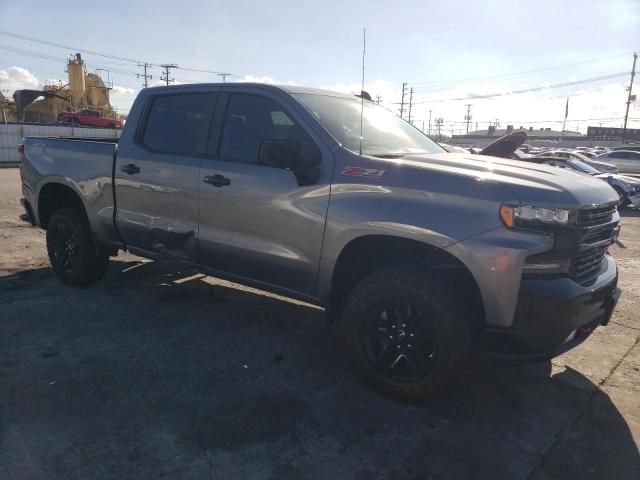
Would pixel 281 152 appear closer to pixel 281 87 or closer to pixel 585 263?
pixel 281 87

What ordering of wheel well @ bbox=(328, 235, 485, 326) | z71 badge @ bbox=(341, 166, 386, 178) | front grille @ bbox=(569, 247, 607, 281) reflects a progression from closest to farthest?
1. front grille @ bbox=(569, 247, 607, 281)
2. wheel well @ bbox=(328, 235, 485, 326)
3. z71 badge @ bbox=(341, 166, 386, 178)

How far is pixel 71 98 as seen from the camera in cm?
3712

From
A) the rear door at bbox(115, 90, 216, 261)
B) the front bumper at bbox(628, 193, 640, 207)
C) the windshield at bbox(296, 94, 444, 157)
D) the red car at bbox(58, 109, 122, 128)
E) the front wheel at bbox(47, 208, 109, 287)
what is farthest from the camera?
the red car at bbox(58, 109, 122, 128)

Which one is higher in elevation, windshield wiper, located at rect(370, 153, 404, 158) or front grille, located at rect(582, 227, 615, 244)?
windshield wiper, located at rect(370, 153, 404, 158)

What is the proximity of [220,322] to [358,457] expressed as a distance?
207 cm

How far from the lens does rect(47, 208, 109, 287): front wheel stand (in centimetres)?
479

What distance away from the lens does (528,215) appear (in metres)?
2.56

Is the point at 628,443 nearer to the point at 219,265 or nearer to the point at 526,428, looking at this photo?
the point at 526,428

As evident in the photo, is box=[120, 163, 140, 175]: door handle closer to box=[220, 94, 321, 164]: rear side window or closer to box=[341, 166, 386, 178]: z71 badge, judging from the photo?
box=[220, 94, 321, 164]: rear side window

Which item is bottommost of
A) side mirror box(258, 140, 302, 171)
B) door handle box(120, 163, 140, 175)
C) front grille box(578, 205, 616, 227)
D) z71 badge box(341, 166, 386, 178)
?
front grille box(578, 205, 616, 227)

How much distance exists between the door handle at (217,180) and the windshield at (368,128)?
792 mm

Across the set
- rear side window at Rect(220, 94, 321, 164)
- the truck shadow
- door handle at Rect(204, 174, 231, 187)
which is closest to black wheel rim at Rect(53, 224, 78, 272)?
the truck shadow

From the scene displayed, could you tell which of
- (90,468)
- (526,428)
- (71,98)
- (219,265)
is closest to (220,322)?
(219,265)

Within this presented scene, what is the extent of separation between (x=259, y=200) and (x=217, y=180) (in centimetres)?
43
